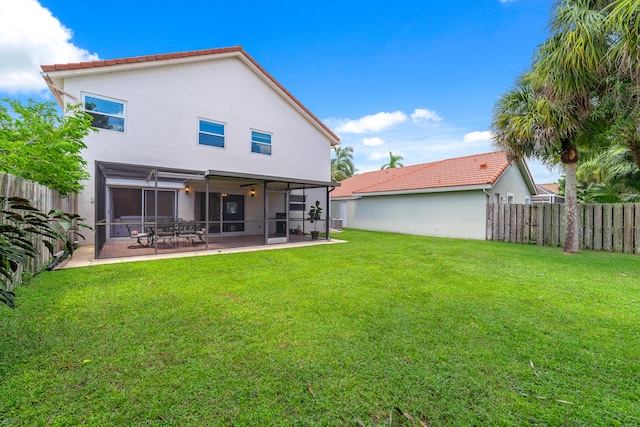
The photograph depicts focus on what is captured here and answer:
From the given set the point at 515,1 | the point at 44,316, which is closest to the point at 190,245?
the point at 44,316

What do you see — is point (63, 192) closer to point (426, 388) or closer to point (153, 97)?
point (153, 97)

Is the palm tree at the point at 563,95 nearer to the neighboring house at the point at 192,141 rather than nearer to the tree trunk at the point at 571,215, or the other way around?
the tree trunk at the point at 571,215

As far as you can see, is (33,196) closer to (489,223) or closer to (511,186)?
(489,223)

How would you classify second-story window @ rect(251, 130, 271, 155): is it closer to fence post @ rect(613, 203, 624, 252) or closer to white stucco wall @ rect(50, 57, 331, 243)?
white stucco wall @ rect(50, 57, 331, 243)

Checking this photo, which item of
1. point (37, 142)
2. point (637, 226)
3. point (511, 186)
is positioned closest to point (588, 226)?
point (637, 226)

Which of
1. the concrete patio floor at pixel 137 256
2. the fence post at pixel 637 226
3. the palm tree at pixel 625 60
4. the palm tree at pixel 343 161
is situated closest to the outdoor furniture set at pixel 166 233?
the concrete patio floor at pixel 137 256

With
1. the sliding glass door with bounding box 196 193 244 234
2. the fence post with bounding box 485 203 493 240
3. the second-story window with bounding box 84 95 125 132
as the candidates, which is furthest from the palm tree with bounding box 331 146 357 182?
the second-story window with bounding box 84 95 125 132

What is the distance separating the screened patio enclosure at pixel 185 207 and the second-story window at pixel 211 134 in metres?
1.63

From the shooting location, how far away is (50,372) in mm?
2369

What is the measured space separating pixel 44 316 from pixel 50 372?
1673 millimetres

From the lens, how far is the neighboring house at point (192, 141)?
9.18 metres

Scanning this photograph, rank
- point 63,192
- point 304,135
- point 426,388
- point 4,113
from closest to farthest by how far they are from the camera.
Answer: point 426,388 < point 4,113 < point 63,192 < point 304,135

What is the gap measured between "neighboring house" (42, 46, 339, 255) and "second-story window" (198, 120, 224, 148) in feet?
0.14

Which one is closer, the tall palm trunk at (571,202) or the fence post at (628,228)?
the tall palm trunk at (571,202)
